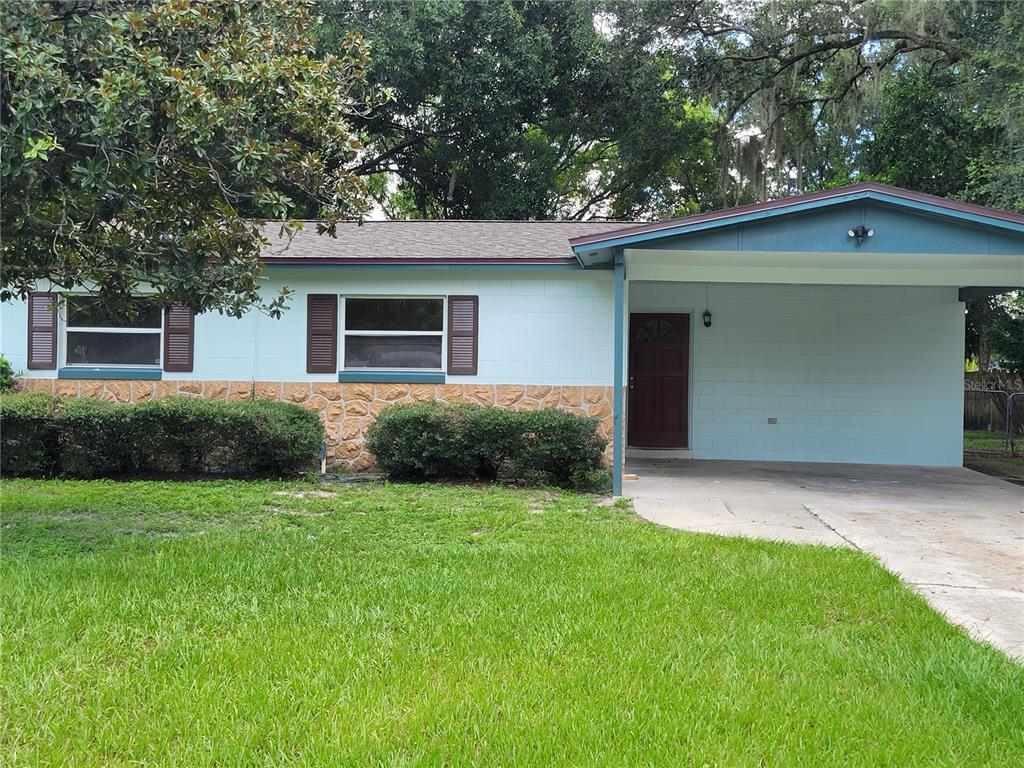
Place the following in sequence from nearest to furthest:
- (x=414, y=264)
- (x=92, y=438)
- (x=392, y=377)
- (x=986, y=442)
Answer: (x=92, y=438) → (x=414, y=264) → (x=392, y=377) → (x=986, y=442)

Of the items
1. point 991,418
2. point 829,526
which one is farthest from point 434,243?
point 991,418

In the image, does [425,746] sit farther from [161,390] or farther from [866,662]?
[161,390]

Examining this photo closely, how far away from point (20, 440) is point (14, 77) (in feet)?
17.8

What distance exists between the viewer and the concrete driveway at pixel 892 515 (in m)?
4.82

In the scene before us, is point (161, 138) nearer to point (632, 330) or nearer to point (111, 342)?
point (111, 342)

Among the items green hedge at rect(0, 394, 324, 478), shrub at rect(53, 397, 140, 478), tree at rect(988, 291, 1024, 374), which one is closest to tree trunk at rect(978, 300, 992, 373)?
tree at rect(988, 291, 1024, 374)

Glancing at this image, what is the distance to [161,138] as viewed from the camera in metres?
5.22

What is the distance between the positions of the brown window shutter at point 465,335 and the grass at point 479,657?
4.42 m

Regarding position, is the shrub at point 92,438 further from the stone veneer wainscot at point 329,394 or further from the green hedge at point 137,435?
the stone veneer wainscot at point 329,394

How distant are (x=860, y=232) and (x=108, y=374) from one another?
9233mm

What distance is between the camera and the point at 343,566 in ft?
16.4

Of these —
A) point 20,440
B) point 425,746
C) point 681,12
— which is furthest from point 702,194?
point 425,746

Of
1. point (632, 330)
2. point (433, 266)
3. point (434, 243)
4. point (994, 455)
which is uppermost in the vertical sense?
point (434, 243)

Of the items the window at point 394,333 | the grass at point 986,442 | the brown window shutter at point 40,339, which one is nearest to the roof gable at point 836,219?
the window at point 394,333
